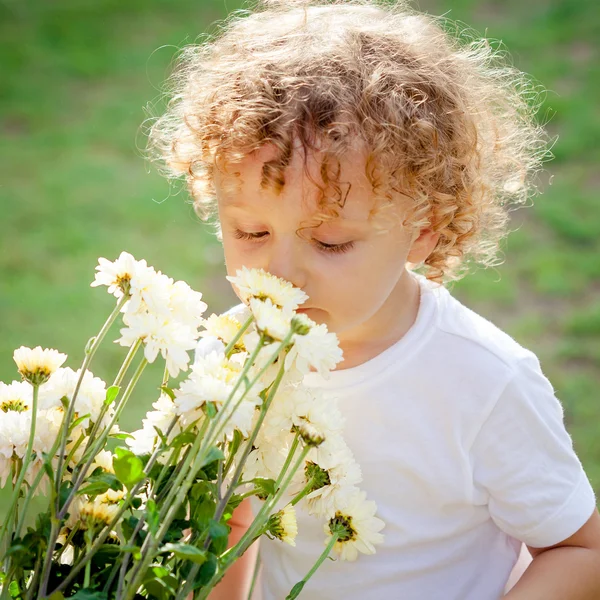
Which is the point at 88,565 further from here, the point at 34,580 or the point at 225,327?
the point at 225,327

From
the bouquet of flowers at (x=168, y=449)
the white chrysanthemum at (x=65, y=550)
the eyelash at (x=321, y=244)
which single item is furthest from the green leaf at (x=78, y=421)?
the eyelash at (x=321, y=244)

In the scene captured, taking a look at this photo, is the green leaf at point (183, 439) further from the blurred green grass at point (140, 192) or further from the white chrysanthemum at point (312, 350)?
the blurred green grass at point (140, 192)

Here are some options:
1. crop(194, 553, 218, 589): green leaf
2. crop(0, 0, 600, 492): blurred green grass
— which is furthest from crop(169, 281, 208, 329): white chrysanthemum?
crop(0, 0, 600, 492): blurred green grass

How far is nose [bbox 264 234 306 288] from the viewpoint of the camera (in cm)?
107

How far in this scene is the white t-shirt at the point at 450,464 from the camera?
1186mm

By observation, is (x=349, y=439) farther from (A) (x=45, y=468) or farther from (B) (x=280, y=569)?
(A) (x=45, y=468)

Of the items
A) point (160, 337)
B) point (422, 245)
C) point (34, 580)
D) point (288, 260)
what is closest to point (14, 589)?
point (34, 580)

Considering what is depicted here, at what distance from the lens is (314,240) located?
110 centimetres

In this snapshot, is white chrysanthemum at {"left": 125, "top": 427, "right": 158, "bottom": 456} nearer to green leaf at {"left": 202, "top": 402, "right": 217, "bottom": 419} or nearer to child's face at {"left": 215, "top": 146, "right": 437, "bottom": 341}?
green leaf at {"left": 202, "top": 402, "right": 217, "bottom": 419}

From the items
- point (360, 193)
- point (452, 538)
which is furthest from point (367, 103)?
point (452, 538)

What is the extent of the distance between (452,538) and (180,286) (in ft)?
1.97

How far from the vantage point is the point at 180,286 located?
0.89 meters

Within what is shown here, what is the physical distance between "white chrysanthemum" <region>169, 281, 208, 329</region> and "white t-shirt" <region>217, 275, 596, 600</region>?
42 centimetres

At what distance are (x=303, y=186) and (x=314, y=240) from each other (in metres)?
0.06
